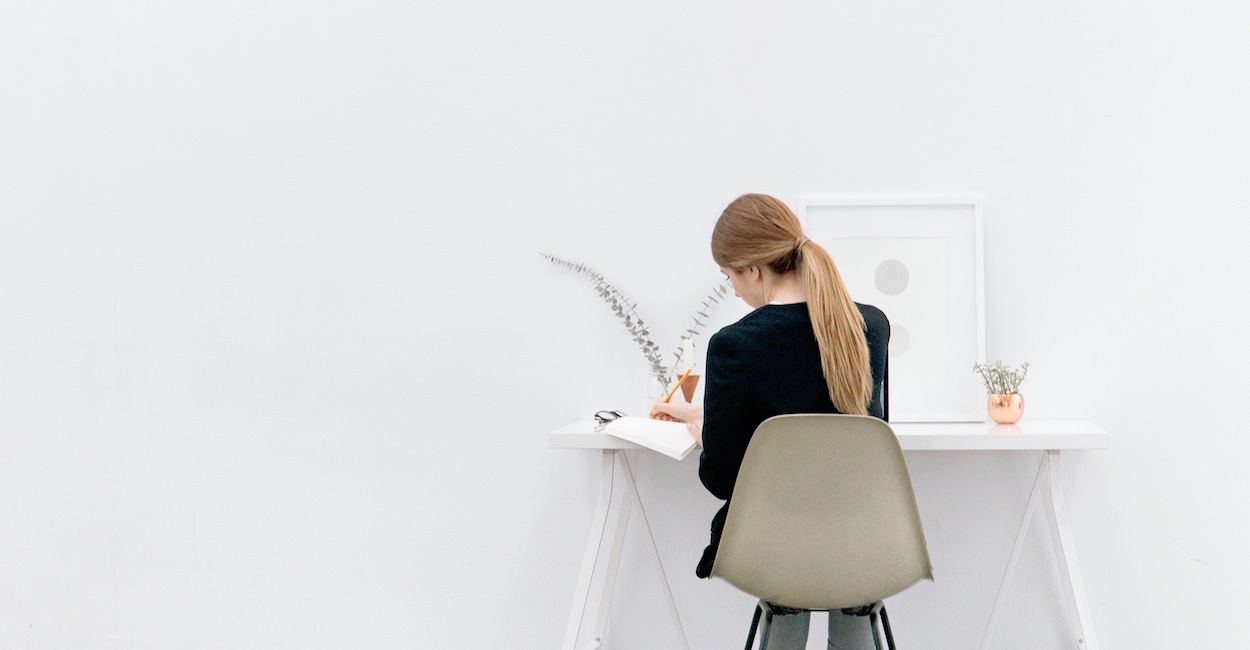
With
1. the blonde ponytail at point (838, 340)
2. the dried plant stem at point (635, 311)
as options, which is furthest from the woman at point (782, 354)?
the dried plant stem at point (635, 311)

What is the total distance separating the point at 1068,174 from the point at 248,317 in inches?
84.4

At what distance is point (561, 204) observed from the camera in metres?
2.46

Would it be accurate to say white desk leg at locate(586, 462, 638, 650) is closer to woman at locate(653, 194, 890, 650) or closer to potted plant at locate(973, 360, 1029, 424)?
woman at locate(653, 194, 890, 650)

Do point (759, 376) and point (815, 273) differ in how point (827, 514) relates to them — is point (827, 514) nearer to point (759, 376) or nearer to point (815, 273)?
point (759, 376)

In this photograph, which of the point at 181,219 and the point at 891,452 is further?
the point at 181,219

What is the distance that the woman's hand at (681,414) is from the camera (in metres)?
1.87

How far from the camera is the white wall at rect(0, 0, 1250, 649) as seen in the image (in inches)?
90.7

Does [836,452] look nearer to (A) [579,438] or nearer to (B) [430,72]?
(A) [579,438]

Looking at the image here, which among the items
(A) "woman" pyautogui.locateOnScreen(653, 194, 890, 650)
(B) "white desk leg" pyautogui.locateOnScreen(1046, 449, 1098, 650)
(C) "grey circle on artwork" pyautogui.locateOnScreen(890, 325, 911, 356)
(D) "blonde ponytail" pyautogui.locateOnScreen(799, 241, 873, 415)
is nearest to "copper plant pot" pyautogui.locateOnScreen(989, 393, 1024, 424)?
(B) "white desk leg" pyautogui.locateOnScreen(1046, 449, 1098, 650)

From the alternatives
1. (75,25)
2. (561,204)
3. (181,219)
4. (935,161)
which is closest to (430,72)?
(561,204)

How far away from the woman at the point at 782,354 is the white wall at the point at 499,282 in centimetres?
70

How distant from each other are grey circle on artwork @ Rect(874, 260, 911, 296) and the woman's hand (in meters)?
0.63

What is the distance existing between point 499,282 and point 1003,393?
126 centimetres

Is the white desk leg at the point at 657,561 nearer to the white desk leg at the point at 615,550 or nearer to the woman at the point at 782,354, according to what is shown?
the white desk leg at the point at 615,550
